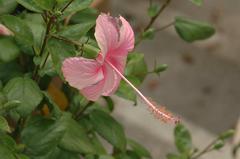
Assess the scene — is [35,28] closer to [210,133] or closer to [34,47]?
[34,47]

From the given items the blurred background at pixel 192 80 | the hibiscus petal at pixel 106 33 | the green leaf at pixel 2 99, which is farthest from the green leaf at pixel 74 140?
the blurred background at pixel 192 80

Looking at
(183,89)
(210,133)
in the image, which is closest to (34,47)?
(210,133)

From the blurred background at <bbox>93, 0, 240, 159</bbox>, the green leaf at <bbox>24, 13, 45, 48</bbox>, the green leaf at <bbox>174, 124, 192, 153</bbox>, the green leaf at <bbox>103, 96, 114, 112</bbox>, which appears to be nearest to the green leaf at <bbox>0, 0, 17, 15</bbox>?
the green leaf at <bbox>24, 13, 45, 48</bbox>

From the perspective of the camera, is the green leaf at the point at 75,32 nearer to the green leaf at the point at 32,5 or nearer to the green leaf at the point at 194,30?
the green leaf at the point at 32,5

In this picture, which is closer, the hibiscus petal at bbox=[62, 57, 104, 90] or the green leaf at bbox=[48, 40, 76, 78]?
the hibiscus petal at bbox=[62, 57, 104, 90]

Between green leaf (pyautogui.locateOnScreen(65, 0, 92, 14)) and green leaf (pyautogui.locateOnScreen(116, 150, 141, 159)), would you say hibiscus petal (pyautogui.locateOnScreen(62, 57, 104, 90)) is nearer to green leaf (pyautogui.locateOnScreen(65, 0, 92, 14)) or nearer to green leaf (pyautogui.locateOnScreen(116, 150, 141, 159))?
green leaf (pyautogui.locateOnScreen(65, 0, 92, 14))

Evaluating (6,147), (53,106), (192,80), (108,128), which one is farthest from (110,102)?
(192,80)
